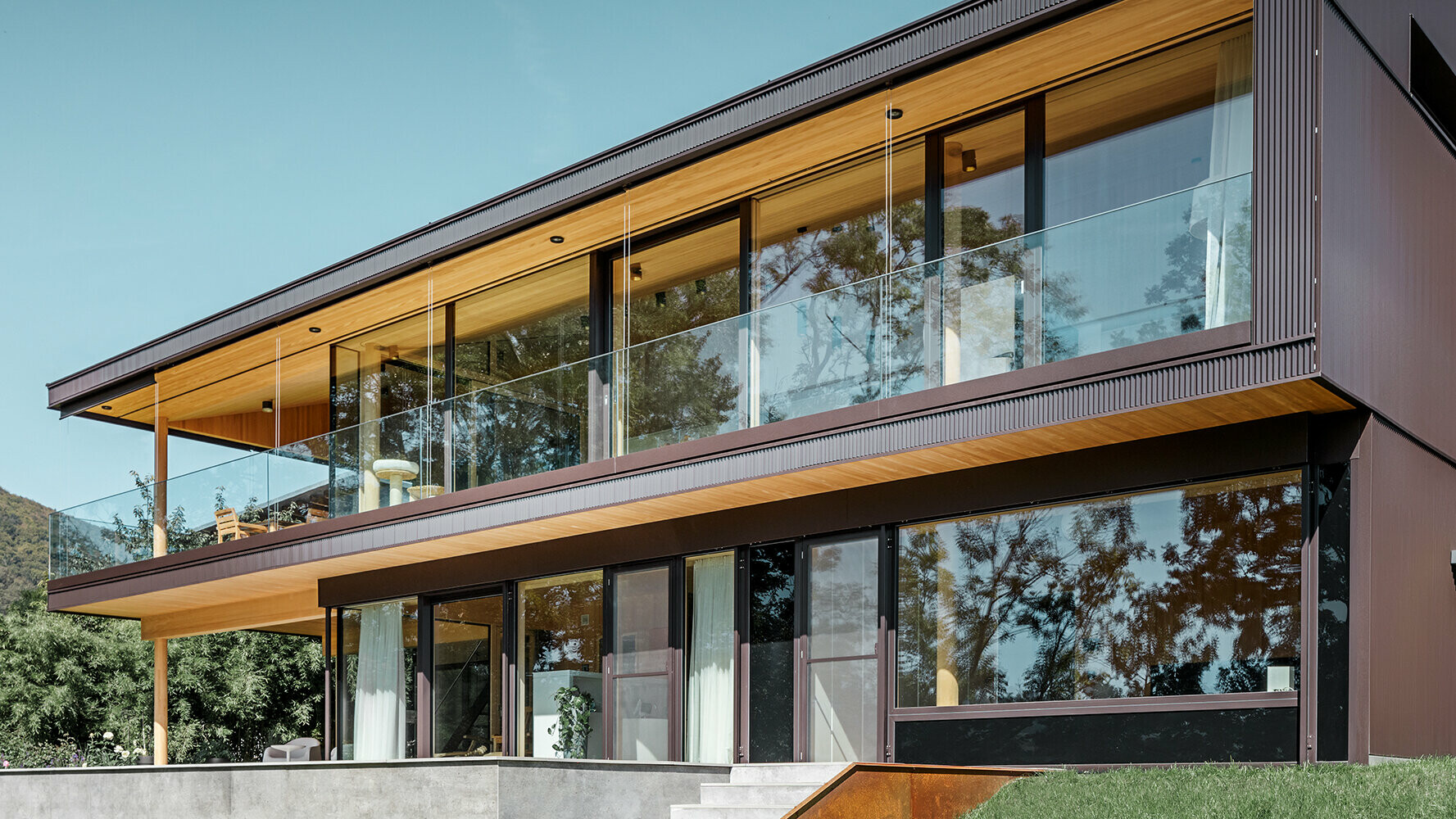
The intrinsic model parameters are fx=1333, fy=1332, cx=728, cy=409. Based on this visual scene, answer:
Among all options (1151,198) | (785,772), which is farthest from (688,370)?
(1151,198)

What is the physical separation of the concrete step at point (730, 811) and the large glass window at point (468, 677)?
4.60 metres

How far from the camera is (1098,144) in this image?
10758 millimetres

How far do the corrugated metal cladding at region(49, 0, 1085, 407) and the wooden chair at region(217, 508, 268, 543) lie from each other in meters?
2.32

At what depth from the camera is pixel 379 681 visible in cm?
1670

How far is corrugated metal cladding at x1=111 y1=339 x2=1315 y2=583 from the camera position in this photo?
8.65 metres

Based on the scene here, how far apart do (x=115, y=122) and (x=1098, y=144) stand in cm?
3686

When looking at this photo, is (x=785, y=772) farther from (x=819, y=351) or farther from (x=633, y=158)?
(x=633, y=158)

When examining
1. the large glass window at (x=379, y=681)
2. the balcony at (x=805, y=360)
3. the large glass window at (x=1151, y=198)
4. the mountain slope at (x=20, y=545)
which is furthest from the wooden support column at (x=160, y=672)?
the mountain slope at (x=20, y=545)

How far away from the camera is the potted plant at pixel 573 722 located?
1398cm

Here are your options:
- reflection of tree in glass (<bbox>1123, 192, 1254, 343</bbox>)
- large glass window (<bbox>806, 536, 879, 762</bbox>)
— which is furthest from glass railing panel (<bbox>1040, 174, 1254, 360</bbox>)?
large glass window (<bbox>806, 536, 879, 762</bbox>)

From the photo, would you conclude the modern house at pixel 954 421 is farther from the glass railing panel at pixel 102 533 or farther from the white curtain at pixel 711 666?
the glass railing panel at pixel 102 533

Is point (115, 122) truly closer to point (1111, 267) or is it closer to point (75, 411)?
point (75, 411)

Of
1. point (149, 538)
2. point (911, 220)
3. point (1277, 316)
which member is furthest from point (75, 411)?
point (1277, 316)

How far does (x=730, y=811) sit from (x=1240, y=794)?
168 inches
